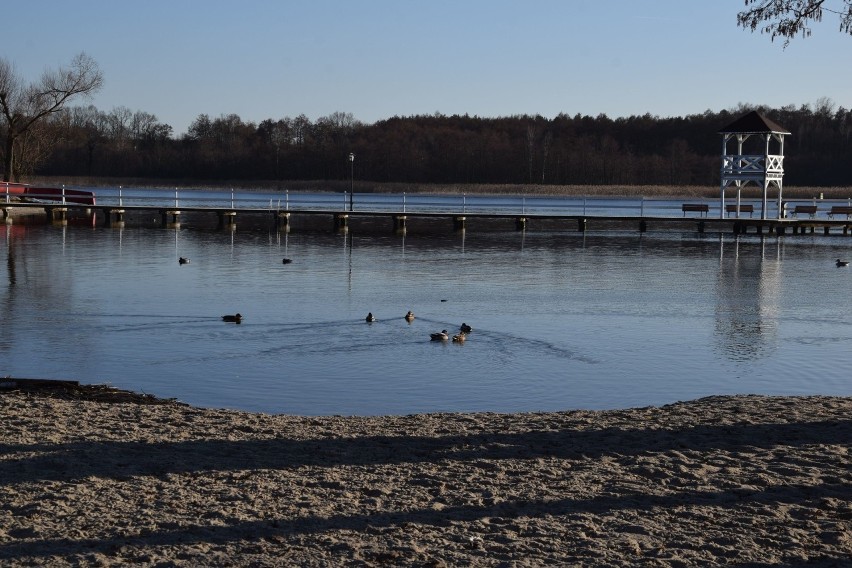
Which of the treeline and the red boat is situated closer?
the red boat

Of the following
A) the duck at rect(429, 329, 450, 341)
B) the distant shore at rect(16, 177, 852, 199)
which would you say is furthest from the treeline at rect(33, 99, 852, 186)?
the duck at rect(429, 329, 450, 341)

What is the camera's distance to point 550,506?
6797 mm

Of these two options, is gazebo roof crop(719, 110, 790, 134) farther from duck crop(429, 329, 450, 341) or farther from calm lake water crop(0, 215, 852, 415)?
duck crop(429, 329, 450, 341)

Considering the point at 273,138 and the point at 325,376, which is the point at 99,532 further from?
the point at 273,138

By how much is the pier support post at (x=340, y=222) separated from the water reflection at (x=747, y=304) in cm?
1914

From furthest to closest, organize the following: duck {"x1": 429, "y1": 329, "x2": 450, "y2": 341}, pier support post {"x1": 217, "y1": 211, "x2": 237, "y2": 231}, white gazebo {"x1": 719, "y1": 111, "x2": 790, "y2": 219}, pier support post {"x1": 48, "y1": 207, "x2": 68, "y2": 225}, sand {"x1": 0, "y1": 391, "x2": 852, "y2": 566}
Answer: pier support post {"x1": 48, "y1": 207, "x2": 68, "y2": 225} < pier support post {"x1": 217, "y1": 211, "x2": 237, "y2": 231} < white gazebo {"x1": 719, "y1": 111, "x2": 790, "y2": 219} < duck {"x1": 429, "y1": 329, "x2": 450, "y2": 341} < sand {"x1": 0, "y1": 391, "x2": 852, "y2": 566}

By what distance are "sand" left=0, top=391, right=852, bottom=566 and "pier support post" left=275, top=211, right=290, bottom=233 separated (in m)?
40.4

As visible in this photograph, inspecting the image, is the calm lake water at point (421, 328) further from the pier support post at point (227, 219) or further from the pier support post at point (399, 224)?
the pier support post at point (227, 219)

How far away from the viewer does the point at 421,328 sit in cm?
1733

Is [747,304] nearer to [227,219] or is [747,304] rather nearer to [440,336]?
[440,336]

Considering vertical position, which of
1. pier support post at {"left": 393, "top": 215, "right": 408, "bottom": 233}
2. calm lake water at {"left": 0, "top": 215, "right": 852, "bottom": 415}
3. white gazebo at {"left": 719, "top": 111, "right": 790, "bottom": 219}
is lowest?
calm lake water at {"left": 0, "top": 215, "right": 852, "bottom": 415}

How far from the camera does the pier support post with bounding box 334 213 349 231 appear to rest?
50016 mm

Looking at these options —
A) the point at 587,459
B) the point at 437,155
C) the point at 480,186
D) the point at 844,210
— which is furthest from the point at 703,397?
the point at 437,155

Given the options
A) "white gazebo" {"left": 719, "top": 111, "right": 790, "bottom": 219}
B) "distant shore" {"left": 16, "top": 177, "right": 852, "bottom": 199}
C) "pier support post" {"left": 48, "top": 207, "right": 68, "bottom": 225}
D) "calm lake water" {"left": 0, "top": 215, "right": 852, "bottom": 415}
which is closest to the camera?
"calm lake water" {"left": 0, "top": 215, "right": 852, "bottom": 415}
